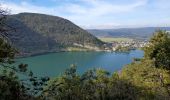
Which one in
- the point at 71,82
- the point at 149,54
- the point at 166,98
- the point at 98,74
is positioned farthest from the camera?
the point at 98,74

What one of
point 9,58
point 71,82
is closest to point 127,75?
point 71,82

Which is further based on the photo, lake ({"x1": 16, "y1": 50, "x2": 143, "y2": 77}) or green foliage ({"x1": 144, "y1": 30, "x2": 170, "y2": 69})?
lake ({"x1": 16, "y1": 50, "x2": 143, "y2": 77})

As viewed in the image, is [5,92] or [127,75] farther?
[127,75]

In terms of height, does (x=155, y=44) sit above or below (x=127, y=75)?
above

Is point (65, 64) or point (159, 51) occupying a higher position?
point (159, 51)

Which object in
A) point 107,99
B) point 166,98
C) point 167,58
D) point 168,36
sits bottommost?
point 107,99

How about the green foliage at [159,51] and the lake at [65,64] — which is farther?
the lake at [65,64]

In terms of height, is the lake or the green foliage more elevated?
the green foliage

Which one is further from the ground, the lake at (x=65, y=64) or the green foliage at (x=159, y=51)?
the green foliage at (x=159, y=51)

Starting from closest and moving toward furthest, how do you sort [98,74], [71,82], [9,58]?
[9,58] → [71,82] → [98,74]

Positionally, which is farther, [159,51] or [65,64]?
[65,64]

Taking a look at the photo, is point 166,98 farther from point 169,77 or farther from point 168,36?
point 168,36
